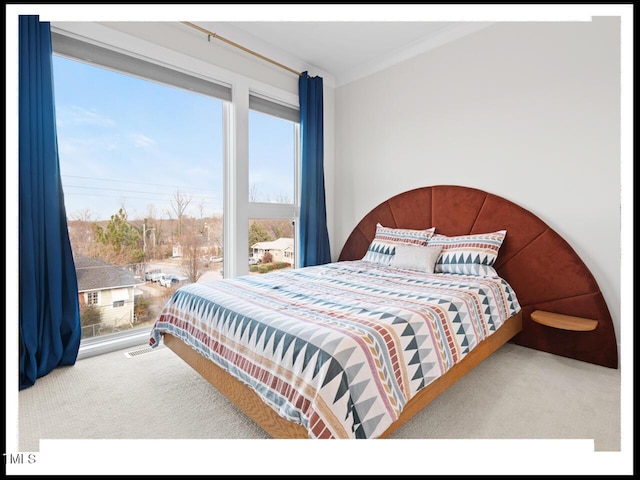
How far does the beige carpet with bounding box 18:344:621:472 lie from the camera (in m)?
1.58

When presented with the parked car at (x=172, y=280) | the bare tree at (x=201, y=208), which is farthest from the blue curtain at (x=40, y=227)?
the bare tree at (x=201, y=208)

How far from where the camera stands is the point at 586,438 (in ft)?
5.02

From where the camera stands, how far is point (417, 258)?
2799 millimetres

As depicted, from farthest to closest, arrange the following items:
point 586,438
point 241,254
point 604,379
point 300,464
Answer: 1. point 241,254
2. point 604,379
3. point 586,438
4. point 300,464

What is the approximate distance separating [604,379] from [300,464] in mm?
2208

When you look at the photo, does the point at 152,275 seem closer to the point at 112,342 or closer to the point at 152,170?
the point at 112,342

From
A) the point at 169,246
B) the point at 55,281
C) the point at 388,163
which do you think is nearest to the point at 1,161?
the point at 55,281

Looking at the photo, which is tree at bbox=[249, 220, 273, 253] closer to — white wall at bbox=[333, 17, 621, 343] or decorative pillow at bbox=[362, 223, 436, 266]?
decorative pillow at bbox=[362, 223, 436, 266]

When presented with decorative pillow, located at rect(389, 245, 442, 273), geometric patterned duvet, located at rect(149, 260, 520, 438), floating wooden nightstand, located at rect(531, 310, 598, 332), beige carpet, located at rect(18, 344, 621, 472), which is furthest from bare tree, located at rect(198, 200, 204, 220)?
floating wooden nightstand, located at rect(531, 310, 598, 332)

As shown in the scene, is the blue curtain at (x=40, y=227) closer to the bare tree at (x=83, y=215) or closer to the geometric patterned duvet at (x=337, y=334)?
the bare tree at (x=83, y=215)

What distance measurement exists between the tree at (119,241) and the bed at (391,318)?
812 mm

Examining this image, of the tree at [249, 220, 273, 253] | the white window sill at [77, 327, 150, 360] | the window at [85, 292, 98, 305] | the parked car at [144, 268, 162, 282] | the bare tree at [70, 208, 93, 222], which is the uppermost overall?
the bare tree at [70, 208, 93, 222]

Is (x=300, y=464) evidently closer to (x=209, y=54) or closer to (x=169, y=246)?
(x=169, y=246)

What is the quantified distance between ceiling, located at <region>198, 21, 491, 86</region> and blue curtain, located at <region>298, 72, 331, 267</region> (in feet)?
0.95
